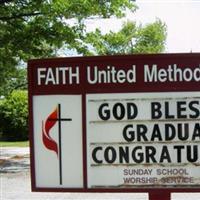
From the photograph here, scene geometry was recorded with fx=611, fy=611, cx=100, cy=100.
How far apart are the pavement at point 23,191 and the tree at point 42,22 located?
132 inches

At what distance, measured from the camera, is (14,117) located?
3381cm

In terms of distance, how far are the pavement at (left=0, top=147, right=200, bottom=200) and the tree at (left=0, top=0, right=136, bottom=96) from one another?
3.34 metres

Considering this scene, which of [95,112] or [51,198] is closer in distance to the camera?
[95,112]

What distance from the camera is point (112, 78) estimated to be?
14.9 feet

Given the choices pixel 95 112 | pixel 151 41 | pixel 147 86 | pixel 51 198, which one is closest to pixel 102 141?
pixel 95 112

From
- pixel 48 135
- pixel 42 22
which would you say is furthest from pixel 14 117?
pixel 48 135

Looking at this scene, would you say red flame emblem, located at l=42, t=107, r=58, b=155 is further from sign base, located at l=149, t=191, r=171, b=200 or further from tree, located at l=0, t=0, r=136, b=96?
tree, located at l=0, t=0, r=136, b=96

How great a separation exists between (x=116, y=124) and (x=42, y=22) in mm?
13181

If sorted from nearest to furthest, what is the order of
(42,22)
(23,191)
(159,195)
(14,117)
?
(159,195)
(23,191)
(42,22)
(14,117)

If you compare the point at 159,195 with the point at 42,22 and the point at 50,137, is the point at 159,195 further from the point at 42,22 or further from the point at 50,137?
the point at 42,22

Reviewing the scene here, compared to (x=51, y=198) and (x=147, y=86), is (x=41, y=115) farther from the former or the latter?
(x=51, y=198)

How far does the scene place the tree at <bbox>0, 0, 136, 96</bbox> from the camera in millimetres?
16703

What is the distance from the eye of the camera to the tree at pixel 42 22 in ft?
54.8

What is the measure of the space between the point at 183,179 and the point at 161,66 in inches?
33.5
